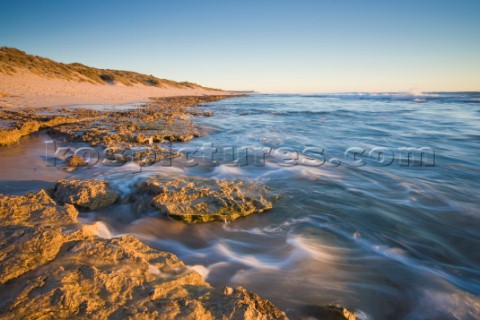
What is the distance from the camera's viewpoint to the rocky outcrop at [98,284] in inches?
47.3

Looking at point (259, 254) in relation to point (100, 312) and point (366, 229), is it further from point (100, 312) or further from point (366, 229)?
point (100, 312)

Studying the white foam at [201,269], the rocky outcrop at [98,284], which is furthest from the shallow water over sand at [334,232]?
the rocky outcrop at [98,284]

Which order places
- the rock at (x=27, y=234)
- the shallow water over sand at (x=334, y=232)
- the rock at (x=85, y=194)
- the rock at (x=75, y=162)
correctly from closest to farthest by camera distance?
the rock at (x=27, y=234) < the shallow water over sand at (x=334, y=232) < the rock at (x=85, y=194) < the rock at (x=75, y=162)

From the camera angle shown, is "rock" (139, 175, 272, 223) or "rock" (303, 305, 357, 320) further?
"rock" (139, 175, 272, 223)

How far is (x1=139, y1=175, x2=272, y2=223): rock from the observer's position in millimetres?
2820

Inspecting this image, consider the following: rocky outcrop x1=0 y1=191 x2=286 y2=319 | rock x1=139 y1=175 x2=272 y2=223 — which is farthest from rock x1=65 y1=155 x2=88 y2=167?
rocky outcrop x1=0 y1=191 x2=286 y2=319

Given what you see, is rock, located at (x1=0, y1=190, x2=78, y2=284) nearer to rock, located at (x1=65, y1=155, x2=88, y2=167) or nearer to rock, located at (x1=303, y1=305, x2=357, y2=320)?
rock, located at (x1=303, y1=305, x2=357, y2=320)

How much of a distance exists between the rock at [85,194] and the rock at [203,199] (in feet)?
1.32

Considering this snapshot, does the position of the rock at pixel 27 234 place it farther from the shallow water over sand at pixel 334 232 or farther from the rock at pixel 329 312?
the rock at pixel 329 312

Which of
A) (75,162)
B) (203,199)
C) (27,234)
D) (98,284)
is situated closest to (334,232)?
(203,199)

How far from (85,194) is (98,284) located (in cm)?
181

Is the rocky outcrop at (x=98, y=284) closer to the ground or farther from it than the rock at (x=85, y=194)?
farther from it

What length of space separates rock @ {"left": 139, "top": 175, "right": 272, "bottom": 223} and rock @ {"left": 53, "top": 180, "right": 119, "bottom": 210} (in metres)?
0.40

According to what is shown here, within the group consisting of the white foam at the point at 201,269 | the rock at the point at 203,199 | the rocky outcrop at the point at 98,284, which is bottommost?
the white foam at the point at 201,269
